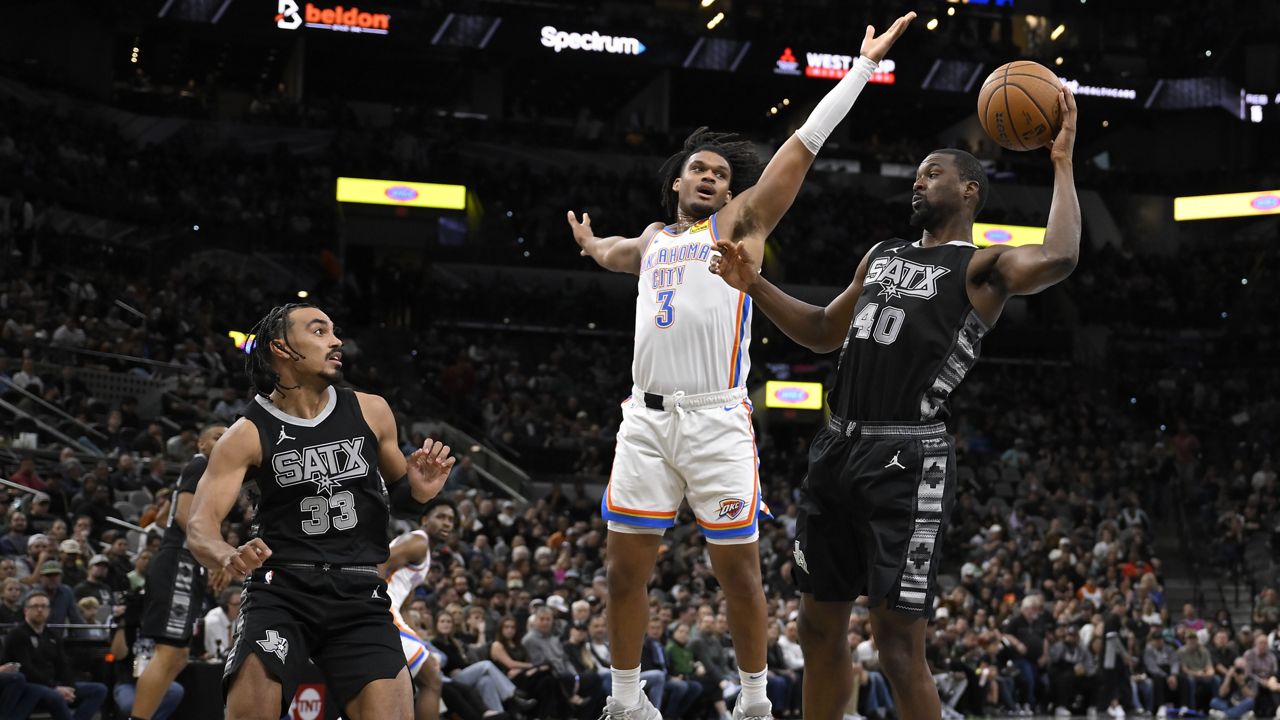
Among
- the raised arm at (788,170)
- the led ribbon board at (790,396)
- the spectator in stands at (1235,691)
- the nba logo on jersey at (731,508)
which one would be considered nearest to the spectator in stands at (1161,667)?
the spectator in stands at (1235,691)

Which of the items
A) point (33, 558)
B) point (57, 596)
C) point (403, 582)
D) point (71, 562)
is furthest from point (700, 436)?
point (33, 558)

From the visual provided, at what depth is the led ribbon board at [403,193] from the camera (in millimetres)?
29281

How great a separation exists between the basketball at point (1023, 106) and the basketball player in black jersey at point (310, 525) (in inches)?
106

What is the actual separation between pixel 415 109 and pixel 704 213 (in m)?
26.6

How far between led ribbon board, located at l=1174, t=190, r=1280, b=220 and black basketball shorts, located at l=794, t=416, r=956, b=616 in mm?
31504

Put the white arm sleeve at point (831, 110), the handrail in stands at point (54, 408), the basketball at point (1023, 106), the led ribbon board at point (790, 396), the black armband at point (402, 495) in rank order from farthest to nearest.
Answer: the led ribbon board at point (790, 396) < the handrail in stands at point (54, 408) < the white arm sleeve at point (831, 110) < the black armband at point (402, 495) < the basketball at point (1023, 106)

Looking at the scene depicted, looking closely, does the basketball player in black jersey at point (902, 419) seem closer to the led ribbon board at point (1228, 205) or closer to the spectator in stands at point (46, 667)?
the spectator in stands at point (46, 667)

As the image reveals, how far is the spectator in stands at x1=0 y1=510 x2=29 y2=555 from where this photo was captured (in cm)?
1285

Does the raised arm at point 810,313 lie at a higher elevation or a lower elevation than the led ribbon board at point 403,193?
lower

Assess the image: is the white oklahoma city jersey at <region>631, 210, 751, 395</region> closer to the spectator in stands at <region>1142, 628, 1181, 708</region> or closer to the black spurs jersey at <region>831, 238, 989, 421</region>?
the black spurs jersey at <region>831, 238, 989, 421</region>

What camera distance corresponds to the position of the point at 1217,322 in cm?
3269

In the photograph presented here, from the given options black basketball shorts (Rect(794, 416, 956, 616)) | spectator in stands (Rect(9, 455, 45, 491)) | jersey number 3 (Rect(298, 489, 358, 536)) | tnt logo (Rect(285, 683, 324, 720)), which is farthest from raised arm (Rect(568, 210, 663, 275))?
spectator in stands (Rect(9, 455, 45, 491))

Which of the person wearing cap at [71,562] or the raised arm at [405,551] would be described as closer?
the raised arm at [405,551]

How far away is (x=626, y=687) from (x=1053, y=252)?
2.79m
